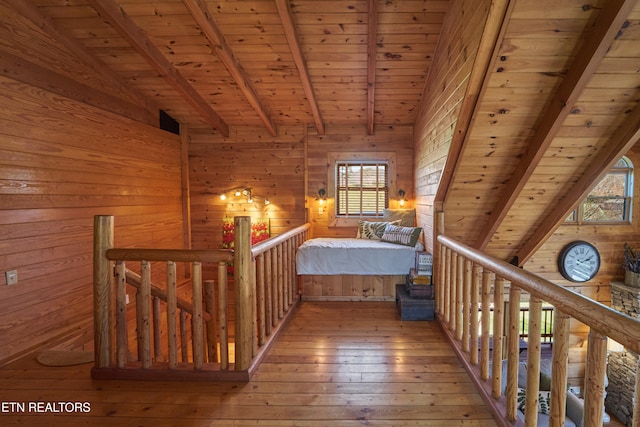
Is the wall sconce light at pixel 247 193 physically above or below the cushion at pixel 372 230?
above

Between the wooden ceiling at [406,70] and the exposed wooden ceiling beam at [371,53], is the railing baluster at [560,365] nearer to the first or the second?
the wooden ceiling at [406,70]

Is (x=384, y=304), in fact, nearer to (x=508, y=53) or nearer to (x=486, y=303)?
(x=486, y=303)

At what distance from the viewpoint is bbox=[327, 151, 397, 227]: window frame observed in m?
4.67

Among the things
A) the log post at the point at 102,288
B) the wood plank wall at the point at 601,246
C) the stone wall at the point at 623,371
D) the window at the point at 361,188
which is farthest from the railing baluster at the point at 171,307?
the stone wall at the point at 623,371

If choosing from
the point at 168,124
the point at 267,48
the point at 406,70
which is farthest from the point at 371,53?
the point at 168,124

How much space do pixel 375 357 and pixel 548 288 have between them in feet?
4.54

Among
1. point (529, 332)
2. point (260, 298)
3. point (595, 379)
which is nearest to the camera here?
point (595, 379)

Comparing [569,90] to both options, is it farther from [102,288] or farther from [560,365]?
[102,288]

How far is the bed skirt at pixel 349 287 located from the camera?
3.57m

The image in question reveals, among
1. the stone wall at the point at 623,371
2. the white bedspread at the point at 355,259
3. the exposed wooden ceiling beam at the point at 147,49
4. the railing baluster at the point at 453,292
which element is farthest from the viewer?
the stone wall at the point at 623,371

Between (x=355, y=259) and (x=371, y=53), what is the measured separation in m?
2.12

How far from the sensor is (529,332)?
1.44 m

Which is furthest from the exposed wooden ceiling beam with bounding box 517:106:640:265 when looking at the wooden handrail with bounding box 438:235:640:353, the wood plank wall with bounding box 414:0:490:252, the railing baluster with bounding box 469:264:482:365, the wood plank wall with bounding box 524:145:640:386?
the wooden handrail with bounding box 438:235:640:353

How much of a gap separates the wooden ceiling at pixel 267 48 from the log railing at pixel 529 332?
2000mm
